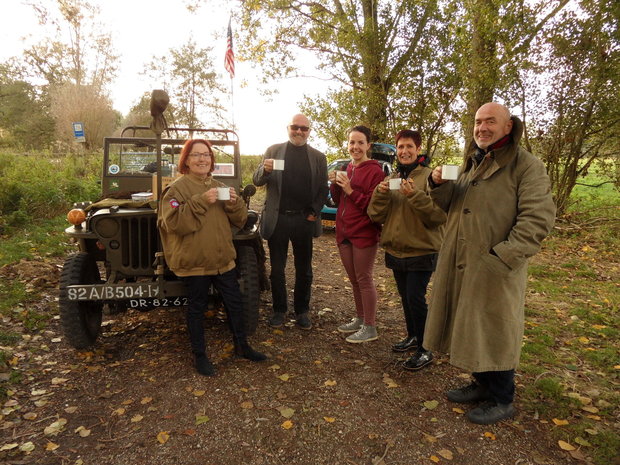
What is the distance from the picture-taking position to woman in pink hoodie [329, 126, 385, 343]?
3.60m

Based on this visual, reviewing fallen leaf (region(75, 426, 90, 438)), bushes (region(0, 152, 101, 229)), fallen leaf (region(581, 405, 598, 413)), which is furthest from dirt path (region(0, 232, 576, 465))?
bushes (region(0, 152, 101, 229))

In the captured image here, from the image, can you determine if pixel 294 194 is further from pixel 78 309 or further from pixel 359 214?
pixel 78 309

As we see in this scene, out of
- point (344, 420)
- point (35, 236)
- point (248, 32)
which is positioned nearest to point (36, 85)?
point (248, 32)

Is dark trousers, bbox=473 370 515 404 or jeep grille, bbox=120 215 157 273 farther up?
jeep grille, bbox=120 215 157 273

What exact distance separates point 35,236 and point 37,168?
406 centimetres

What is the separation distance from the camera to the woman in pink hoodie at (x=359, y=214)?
11.8ft

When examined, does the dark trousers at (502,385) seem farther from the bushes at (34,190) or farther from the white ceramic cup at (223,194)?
the bushes at (34,190)

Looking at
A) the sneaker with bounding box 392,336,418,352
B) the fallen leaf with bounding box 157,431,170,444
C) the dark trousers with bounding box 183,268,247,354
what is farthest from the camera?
the sneaker with bounding box 392,336,418,352

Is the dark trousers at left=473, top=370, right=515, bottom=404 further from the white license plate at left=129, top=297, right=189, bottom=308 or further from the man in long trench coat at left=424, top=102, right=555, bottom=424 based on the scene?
the white license plate at left=129, top=297, right=189, bottom=308

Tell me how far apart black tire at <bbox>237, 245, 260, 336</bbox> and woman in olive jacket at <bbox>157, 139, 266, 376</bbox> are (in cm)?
24

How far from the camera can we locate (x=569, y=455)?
8.01 ft

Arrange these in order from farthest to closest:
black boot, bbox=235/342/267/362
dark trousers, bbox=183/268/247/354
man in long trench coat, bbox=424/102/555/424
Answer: black boot, bbox=235/342/267/362 → dark trousers, bbox=183/268/247/354 → man in long trench coat, bbox=424/102/555/424

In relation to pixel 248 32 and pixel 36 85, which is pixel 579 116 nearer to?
pixel 248 32

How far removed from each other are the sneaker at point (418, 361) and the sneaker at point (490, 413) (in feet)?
2.12
